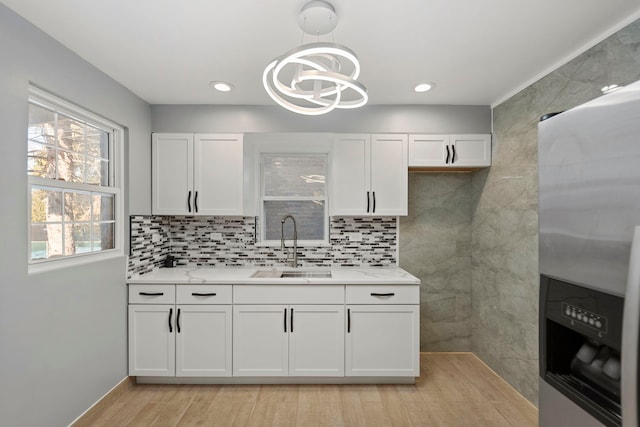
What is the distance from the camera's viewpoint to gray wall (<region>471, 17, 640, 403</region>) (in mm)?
2127

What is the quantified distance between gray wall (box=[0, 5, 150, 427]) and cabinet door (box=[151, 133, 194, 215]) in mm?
528

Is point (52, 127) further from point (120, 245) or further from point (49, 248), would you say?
point (120, 245)

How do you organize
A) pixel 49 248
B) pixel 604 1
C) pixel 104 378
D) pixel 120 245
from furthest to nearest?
pixel 120 245
pixel 104 378
pixel 49 248
pixel 604 1

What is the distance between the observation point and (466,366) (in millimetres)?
3139

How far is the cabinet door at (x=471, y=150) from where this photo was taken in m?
3.12

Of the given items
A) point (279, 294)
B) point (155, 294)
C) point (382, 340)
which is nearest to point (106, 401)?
point (155, 294)

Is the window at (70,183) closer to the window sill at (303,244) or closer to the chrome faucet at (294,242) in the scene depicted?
the window sill at (303,244)

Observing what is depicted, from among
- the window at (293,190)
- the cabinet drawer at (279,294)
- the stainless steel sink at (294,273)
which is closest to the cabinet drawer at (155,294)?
the cabinet drawer at (279,294)

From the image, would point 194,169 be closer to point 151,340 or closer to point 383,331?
point 151,340

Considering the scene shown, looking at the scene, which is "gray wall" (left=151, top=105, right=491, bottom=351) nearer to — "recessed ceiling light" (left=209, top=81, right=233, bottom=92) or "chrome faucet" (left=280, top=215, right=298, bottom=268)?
"chrome faucet" (left=280, top=215, right=298, bottom=268)

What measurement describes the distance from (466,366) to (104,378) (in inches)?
120

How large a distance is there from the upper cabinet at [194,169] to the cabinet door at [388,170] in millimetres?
1259

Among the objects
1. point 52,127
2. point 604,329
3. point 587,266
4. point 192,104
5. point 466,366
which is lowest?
point 466,366

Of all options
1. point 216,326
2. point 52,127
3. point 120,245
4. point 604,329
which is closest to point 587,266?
point 604,329
